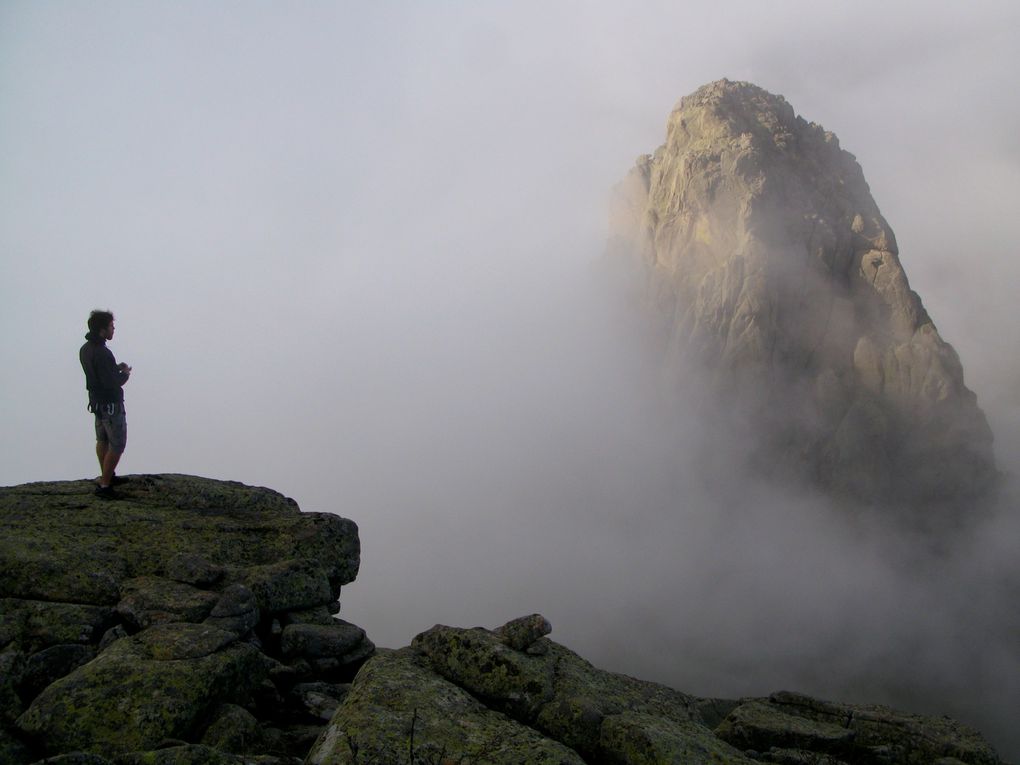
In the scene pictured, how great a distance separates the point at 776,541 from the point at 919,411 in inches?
1469

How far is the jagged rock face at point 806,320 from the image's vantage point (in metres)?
145

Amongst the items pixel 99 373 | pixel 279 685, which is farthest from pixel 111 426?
pixel 279 685

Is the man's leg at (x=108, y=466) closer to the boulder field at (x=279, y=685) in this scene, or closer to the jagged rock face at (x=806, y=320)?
the boulder field at (x=279, y=685)

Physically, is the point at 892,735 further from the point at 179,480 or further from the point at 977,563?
the point at 977,563

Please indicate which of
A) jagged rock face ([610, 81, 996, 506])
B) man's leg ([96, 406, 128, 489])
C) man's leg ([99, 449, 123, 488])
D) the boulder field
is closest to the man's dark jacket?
man's leg ([96, 406, 128, 489])

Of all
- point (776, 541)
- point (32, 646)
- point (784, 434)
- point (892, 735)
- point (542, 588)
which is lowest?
point (32, 646)

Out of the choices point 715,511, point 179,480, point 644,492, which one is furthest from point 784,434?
point 179,480

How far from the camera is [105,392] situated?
20.0 metres

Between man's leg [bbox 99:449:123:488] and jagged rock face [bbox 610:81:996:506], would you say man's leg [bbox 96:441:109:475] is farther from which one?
jagged rock face [bbox 610:81:996:506]

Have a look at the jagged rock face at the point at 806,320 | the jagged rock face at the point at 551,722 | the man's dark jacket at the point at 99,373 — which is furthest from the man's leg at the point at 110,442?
the jagged rock face at the point at 806,320

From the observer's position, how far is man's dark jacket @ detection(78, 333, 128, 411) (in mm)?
19656

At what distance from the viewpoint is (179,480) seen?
21.9 metres

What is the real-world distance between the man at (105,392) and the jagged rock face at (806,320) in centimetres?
13772

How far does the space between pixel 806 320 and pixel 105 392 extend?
494 feet
